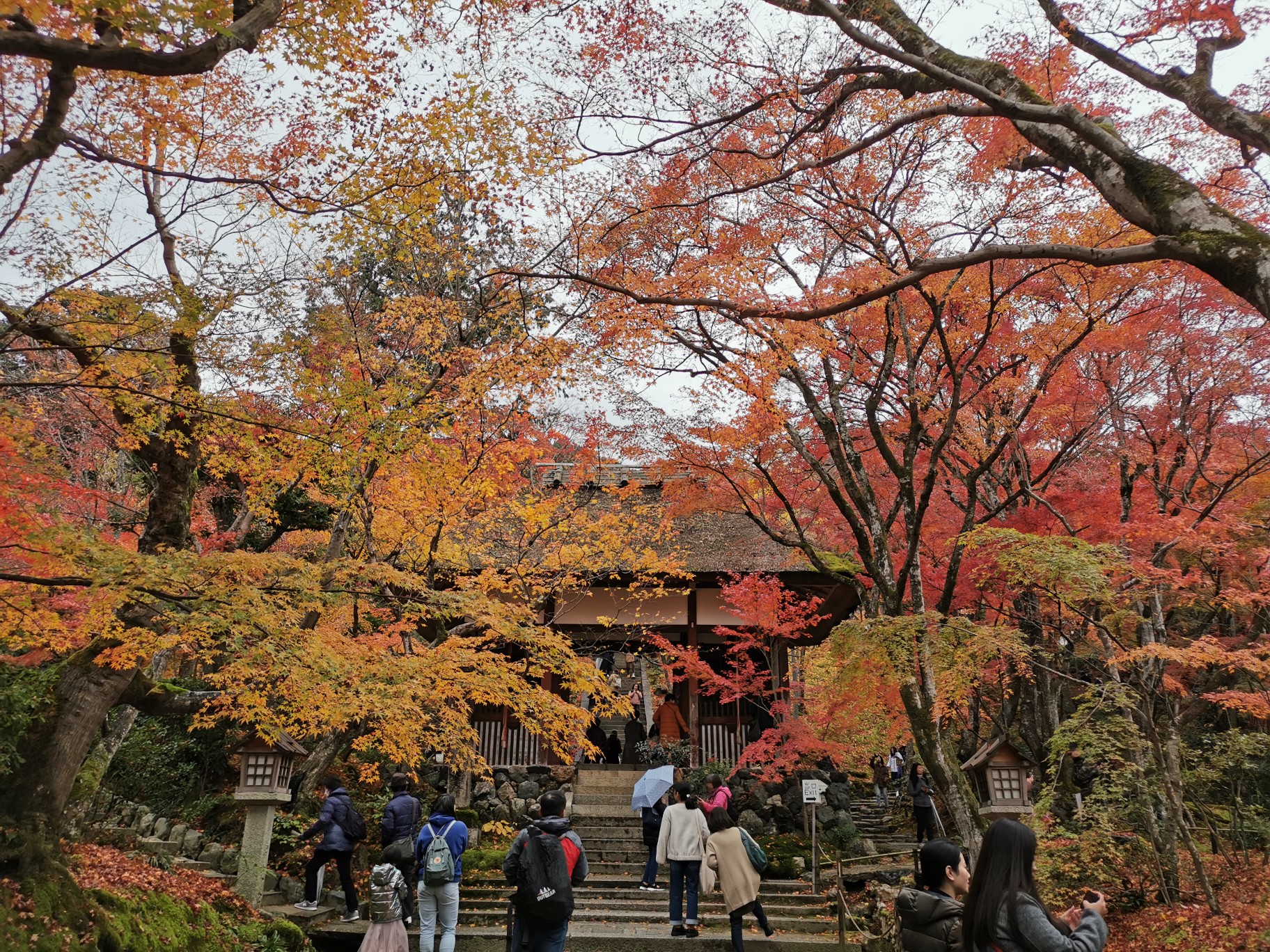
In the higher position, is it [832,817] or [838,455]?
[838,455]

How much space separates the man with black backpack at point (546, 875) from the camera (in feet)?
17.1

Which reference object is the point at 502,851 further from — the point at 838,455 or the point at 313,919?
the point at 838,455

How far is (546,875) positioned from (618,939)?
3.57m

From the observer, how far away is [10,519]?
15.1ft

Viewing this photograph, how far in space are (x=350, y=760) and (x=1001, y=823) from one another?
493 inches

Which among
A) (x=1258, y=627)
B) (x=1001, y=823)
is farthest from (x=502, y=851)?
(x=1258, y=627)

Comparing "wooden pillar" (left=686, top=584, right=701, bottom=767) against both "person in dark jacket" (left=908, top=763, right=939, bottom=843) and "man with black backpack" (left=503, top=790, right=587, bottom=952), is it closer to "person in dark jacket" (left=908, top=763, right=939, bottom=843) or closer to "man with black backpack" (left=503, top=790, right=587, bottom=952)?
"person in dark jacket" (left=908, top=763, right=939, bottom=843)

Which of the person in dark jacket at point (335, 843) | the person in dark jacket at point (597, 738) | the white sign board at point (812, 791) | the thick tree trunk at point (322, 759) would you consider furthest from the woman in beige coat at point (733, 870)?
the person in dark jacket at point (597, 738)

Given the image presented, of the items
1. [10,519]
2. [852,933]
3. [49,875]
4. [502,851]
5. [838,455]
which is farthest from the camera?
[502,851]

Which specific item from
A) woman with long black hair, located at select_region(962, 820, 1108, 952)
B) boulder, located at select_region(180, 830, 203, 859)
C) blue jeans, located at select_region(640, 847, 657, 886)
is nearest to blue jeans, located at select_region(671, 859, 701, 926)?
blue jeans, located at select_region(640, 847, 657, 886)

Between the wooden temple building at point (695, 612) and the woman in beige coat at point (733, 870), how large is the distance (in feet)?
22.1

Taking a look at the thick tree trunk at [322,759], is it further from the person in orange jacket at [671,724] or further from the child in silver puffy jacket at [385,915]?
the person in orange jacket at [671,724]

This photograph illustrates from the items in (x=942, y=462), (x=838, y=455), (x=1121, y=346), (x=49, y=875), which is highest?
(x=1121, y=346)

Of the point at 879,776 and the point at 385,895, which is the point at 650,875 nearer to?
the point at 385,895
